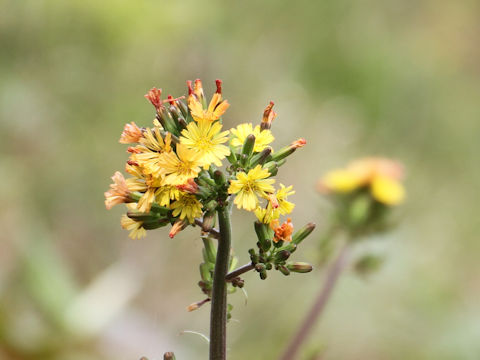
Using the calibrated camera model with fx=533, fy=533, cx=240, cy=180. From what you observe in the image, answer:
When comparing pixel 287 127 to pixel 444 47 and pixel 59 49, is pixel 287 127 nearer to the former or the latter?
pixel 59 49

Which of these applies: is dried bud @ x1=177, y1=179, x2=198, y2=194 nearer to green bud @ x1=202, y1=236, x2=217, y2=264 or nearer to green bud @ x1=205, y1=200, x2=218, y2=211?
green bud @ x1=205, y1=200, x2=218, y2=211

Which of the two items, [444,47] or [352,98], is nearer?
[352,98]

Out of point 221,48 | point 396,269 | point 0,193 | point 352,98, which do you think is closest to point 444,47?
point 352,98

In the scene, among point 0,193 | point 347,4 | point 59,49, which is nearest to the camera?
point 0,193

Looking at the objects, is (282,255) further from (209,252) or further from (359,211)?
(359,211)

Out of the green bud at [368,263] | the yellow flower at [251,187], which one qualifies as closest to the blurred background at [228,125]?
the green bud at [368,263]

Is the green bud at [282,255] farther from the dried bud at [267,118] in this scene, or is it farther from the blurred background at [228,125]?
the blurred background at [228,125]
